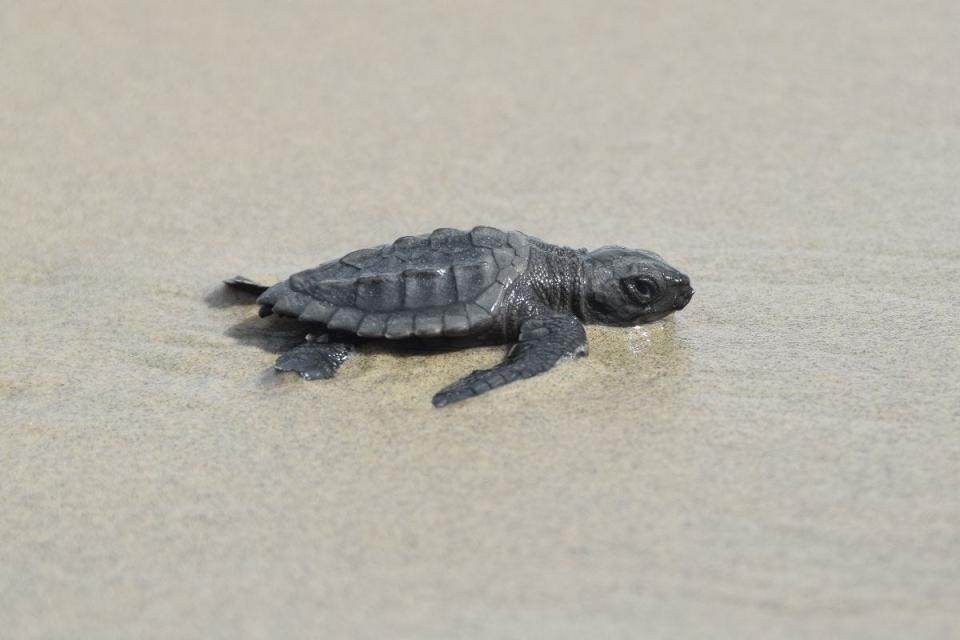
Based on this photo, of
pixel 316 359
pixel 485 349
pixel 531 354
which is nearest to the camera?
pixel 531 354

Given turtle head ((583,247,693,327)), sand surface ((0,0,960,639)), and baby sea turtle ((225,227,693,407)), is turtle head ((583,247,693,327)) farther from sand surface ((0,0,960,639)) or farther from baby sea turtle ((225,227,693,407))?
sand surface ((0,0,960,639))

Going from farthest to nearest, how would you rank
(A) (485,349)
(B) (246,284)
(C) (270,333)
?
1. (B) (246,284)
2. (C) (270,333)
3. (A) (485,349)

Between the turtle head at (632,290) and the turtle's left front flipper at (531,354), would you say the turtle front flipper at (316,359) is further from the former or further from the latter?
the turtle head at (632,290)

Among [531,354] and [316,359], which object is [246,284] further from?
[531,354]

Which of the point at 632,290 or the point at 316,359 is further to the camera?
the point at 632,290

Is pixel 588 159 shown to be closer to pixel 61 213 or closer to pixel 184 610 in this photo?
pixel 61 213

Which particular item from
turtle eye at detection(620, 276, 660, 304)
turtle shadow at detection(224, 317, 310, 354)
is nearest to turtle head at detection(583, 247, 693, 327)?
turtle eye at detection(620, 276, 660, 304)

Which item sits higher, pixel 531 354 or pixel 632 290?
pixel 632 290

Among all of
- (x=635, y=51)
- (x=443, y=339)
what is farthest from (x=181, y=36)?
(x=443, y=339)

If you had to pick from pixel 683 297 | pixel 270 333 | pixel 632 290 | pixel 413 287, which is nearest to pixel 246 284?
pixel 270 333
